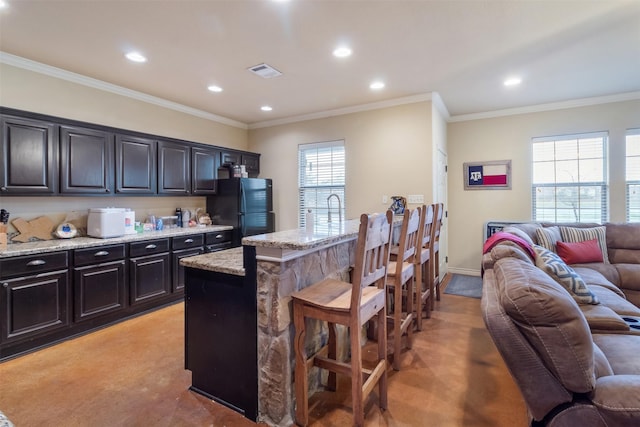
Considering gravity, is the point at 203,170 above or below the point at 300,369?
above

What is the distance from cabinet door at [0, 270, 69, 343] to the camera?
2576 millimetres

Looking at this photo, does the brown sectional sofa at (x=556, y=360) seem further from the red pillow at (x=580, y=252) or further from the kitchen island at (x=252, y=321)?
the red pillow at (x=580, y=252)

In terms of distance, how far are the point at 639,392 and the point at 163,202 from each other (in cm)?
477

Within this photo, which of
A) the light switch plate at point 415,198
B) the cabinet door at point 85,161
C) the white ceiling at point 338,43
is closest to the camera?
the white ceiling at point 338,43

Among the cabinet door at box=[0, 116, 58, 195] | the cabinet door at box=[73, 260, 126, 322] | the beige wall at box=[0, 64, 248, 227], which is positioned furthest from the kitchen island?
the beige wall at box=[0, 64, 248, 227]

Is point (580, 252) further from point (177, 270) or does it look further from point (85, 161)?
point (85, 161)

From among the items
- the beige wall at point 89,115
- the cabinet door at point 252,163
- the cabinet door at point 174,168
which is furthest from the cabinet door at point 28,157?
the cabinet door at point 252,163

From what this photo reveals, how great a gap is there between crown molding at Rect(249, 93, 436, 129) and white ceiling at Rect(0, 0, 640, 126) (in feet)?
0.28

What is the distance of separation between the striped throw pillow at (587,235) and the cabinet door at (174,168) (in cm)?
481

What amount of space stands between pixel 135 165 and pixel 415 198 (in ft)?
11.6

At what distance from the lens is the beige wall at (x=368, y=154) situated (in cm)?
418

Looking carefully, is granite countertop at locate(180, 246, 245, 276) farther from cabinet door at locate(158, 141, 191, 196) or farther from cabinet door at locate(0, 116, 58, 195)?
cabinet door at locate(158, 141, 191, 196)

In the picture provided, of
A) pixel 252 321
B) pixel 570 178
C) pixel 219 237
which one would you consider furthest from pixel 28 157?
pixel 570 178

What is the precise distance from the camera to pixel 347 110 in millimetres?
4684
